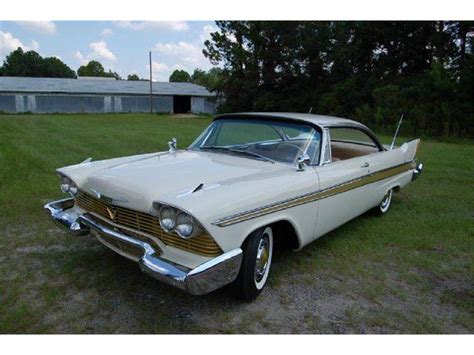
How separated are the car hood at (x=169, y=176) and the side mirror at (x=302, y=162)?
0.08 m

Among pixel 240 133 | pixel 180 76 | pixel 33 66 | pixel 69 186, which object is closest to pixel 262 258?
pixel 240 133

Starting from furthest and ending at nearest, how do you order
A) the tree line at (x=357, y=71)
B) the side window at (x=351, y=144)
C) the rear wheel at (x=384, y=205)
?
1. the tree line at (x=357, y=71)
2. the rear wheel at (x=384, y=205)
3. the side window at (x=351, y=144)

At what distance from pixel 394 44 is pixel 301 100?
7.47 m

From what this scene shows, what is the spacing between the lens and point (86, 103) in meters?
35.6

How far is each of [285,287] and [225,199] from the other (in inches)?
41.8

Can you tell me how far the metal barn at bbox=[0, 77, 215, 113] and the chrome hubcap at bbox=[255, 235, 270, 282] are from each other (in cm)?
3374

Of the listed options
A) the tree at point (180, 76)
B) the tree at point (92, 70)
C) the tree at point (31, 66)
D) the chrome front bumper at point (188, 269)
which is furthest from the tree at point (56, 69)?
the chrome front bumper at point (188, 269)

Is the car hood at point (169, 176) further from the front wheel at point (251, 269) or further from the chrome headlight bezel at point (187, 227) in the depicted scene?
the front wheel at point (251, 269)

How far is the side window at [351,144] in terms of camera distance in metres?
4.76

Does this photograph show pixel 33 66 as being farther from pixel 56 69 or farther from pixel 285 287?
pixel 285 287

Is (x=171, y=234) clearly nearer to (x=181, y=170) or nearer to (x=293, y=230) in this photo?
(x=181, y=170)

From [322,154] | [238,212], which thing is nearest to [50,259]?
[238,212]

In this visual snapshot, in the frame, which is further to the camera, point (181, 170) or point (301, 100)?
point (301, 100)

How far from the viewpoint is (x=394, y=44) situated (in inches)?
1024
